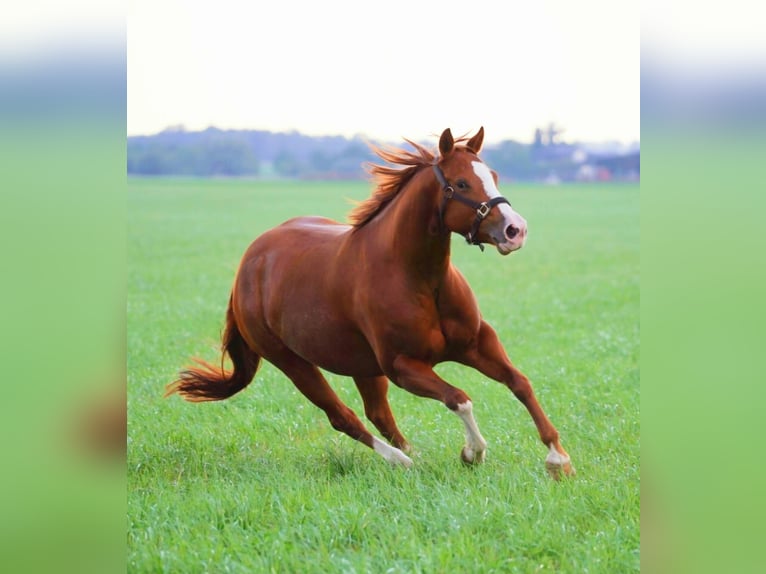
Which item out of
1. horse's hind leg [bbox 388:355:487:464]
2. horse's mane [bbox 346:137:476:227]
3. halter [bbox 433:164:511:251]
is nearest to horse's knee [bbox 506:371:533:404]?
horse's hind leg [bbox 388:355:487:464]

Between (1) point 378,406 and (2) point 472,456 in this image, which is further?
(1) point 378,406

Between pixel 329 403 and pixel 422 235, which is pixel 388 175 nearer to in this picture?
pixel 422 235

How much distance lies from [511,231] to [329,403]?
179cm

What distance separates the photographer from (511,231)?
425cm

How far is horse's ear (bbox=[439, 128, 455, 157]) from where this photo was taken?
4.46 m

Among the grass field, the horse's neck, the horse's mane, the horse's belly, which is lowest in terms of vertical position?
the grass field

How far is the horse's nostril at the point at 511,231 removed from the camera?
13.9 ft

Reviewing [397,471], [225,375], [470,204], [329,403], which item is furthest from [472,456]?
[225,375]

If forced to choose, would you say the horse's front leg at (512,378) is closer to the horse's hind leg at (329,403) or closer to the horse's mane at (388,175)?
the horse's hind leg at (329,403)

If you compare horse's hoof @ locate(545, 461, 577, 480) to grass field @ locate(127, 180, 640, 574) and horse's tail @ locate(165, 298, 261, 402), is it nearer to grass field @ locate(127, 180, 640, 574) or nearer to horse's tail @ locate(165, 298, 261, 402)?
grass field @ locate(127, 180, 640, 574)

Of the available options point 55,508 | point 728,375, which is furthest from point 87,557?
point 728,375

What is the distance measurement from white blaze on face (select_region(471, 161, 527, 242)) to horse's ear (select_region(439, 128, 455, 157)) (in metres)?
0.15

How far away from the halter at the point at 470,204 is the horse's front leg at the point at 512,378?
2.25 ft

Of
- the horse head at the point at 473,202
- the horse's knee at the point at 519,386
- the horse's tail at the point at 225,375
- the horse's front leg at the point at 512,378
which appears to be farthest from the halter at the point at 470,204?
the horse's tail at the point at 225,375
